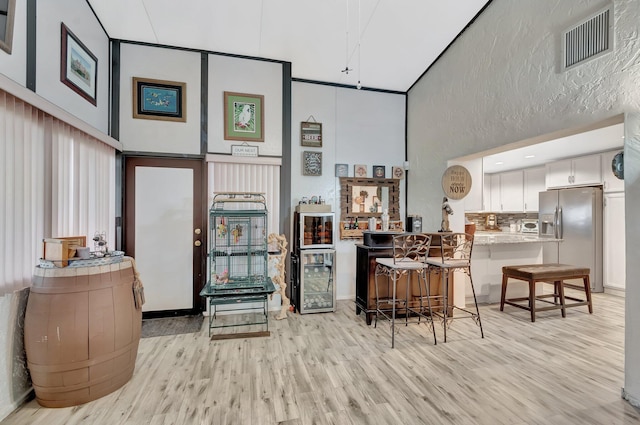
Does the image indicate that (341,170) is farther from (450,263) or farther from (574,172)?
(574,172)

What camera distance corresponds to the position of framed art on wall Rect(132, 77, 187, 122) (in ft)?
11.4

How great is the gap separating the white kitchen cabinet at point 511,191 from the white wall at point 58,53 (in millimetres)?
7265

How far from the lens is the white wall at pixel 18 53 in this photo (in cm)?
181

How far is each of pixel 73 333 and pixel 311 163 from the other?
3163mm

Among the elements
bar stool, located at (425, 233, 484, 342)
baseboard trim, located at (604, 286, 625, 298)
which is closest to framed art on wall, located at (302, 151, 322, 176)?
bar stool, located at (425, 233, 484, 342)

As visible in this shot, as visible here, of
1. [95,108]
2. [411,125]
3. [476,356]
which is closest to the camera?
[476,356]

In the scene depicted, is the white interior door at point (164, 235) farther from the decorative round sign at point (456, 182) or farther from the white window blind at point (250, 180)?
the decorative round sign at point (456, 182)

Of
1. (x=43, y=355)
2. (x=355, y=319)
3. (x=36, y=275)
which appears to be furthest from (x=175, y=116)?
(x=355, y=319)

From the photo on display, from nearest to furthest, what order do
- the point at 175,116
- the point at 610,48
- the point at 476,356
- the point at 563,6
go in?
the point at 610,48, the point at 563,6, the point at 476,356, the point at 175,116

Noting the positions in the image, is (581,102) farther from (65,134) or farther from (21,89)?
(65,134)

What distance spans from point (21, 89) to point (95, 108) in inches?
53.8

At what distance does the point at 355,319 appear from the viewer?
360cm

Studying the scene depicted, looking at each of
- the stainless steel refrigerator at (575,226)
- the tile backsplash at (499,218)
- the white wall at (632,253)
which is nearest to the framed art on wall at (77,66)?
the white wall at (632,253)

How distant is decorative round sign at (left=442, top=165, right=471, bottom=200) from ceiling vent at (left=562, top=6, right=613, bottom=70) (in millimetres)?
1561
